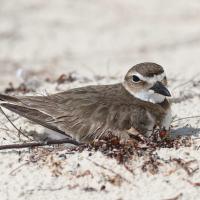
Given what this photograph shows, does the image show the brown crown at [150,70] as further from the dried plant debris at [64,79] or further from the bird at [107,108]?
the dried plant debris at [64,79]

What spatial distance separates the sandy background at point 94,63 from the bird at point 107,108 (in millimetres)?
295

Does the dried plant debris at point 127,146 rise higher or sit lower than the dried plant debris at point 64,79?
lower

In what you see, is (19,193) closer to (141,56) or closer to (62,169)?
(62,169)

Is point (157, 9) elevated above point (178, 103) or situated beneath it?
elevated above

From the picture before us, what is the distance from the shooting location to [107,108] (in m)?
5.94

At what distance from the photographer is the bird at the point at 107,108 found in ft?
19.2

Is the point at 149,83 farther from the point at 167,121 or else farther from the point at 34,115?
the point at 34,115

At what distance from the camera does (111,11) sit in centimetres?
1298

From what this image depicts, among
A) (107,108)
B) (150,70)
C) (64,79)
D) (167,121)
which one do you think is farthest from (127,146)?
(64,79)

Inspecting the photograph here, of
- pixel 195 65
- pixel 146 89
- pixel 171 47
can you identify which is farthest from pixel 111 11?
pixel 146 89

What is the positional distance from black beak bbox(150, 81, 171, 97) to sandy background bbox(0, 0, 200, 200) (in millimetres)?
386

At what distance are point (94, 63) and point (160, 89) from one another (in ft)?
16.3

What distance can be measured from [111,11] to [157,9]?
0.86m

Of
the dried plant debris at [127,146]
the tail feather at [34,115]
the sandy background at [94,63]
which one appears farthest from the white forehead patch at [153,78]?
the tail feather at [34,115]
